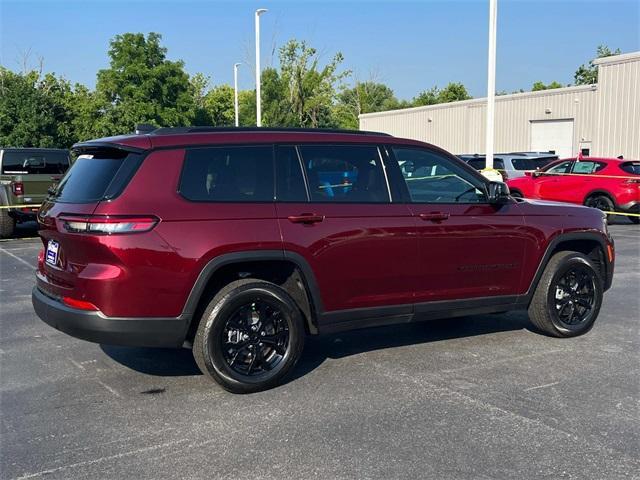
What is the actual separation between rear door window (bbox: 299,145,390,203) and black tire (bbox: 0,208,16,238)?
1092 centimetres

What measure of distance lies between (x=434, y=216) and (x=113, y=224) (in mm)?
2433

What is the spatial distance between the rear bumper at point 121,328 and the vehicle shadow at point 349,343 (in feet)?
2.40

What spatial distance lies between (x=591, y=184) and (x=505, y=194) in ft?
40.2

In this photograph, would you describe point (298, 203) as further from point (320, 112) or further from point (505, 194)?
point (320, 112)

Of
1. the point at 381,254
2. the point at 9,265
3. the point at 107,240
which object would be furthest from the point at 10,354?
the point at 9,265

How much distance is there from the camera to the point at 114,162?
452cm

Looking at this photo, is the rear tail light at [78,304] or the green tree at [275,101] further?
the green tree at [275,101]

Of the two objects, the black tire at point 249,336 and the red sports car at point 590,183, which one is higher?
the red sports car at point 590,183

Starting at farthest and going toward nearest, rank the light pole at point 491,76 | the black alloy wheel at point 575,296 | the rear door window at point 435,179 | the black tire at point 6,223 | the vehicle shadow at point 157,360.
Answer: the light pole at point 491,76, the black tire at point 6,223, the black alloy wheel at point 575,296, the rear door window at point 435,179, the vehicle shadow at point 157,360

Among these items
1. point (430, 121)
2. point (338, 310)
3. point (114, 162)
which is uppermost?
point (430, 121)

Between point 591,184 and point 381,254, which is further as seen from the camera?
point 591,184

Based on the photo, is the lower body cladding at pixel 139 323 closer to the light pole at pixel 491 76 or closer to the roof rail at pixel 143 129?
the roof rail at pixel 143 129

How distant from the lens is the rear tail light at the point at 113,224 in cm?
415

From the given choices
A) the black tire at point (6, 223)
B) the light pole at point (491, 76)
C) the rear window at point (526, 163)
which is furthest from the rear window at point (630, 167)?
the black tire at point (6, 223)
